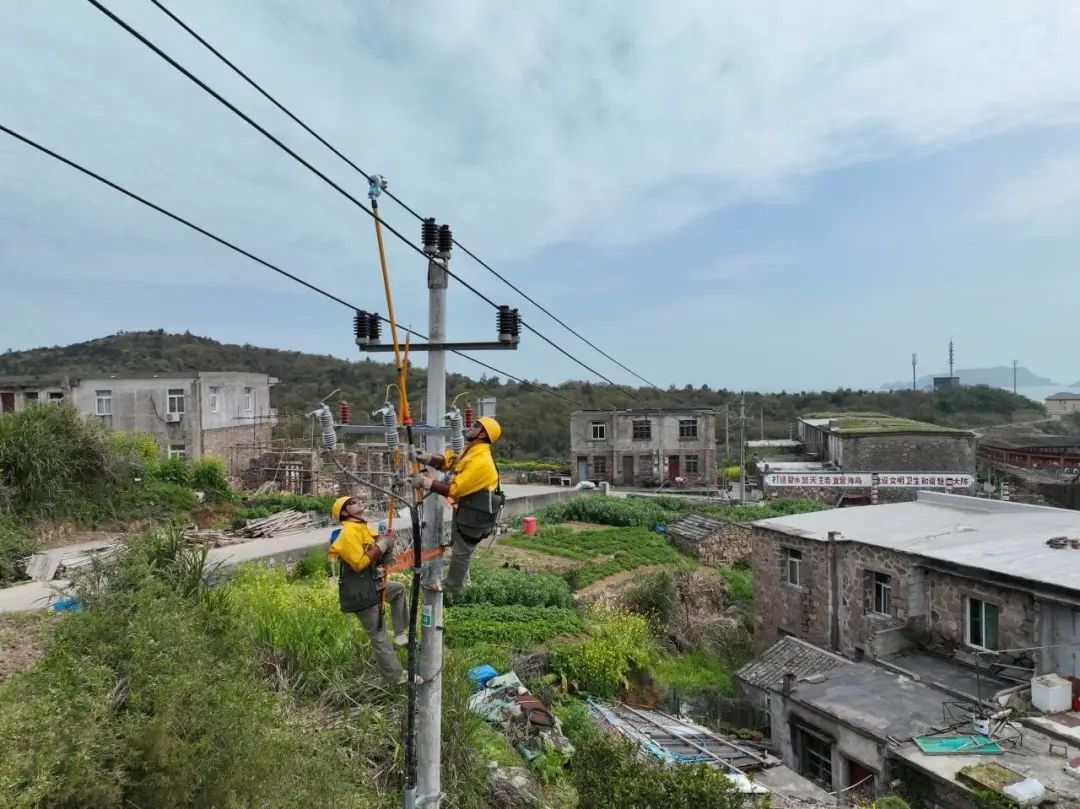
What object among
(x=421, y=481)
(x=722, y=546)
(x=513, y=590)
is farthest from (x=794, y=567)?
(x=421, y=481)

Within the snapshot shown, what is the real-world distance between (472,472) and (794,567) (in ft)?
47.9

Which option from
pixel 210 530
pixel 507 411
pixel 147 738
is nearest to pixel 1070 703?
pixel 147 738

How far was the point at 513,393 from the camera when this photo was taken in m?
77.7

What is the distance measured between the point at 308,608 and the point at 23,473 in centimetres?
1311

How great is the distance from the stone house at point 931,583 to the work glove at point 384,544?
11.2 metres

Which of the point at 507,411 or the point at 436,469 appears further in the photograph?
the point at 507,411

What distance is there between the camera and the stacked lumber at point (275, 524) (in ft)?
69.5

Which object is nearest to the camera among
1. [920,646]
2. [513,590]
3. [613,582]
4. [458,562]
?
[458,562]

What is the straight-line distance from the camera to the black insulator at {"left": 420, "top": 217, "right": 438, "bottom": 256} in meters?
6.21

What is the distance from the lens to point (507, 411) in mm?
66750

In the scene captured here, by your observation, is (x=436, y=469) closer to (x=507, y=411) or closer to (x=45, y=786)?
(x=45, y=786)

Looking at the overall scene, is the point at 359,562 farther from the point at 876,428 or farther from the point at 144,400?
the point at 876,428

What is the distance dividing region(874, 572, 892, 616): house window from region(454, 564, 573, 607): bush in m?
6.73

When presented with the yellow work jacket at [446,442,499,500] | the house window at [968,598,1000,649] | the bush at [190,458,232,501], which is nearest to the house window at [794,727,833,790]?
the house window at [968,598,1000,649]
